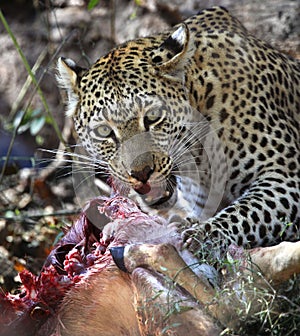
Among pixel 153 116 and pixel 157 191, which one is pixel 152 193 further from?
pixel 153 116

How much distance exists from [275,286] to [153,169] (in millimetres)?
1620

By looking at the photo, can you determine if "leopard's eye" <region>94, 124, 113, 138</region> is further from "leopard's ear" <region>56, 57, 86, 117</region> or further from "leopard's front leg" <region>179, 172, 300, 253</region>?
"leopard's front leg" <region>179, 172, 300, 253</region>

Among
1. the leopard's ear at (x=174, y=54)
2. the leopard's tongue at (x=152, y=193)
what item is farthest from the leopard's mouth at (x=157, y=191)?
the leopard's ear at (x=174, y=54)

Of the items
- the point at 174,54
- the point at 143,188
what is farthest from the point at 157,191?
the point at 174,54

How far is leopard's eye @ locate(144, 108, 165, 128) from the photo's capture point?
18.4 ft

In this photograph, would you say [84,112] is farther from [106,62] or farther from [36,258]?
[36,258]

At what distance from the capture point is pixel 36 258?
8.46 metres

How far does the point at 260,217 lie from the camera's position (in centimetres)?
562

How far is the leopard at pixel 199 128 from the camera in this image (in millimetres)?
5582

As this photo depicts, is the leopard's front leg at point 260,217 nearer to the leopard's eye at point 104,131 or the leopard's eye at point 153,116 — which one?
the leopard's eye at point 153,116

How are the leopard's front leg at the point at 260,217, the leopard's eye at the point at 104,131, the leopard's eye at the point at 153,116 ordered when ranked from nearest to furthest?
the leopard's front leg at the point at 260,217
the leopard's eye at the point at 153,116
the leopard's eye at the point at 104,131

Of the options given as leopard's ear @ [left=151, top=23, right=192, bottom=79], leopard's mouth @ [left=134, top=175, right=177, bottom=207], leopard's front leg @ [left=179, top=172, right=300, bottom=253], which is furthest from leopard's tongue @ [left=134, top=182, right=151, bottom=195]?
leopard's ear @ [left=151, top=23, right=192, bottom=79]

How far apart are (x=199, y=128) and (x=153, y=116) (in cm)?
45

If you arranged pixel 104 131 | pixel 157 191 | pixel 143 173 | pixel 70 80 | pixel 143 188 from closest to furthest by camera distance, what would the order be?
pixel 143 173 → pixel 143 188 → pixel 104 131 → pixel 157 191 → pixel 70 80
